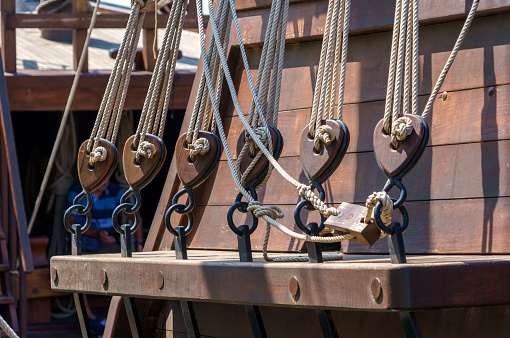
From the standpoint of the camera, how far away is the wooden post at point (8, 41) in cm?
591

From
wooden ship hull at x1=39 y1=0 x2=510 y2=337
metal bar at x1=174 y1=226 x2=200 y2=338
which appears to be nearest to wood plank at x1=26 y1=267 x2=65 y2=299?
wooden ship hull at x1=39 y1=0 x2=510 y2=337

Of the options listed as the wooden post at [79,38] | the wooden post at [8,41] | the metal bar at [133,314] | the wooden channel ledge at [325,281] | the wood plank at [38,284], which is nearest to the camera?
the wooden channel ledge at [325,281]

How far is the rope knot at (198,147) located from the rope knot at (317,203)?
1.45 ft

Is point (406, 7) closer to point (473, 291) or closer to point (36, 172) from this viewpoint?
point (473, 291)

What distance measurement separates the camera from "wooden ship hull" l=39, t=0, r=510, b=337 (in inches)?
62.6

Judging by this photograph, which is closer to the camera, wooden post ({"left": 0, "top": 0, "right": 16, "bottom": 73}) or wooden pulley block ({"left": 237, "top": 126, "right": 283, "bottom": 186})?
wooden pulley block ({"left": 237, "top": 126, "right": 283, "bottom": 186})

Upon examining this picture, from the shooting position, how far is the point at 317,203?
1740 millimetres

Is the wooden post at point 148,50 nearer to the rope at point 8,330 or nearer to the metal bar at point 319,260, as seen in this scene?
the rope at point 8,330

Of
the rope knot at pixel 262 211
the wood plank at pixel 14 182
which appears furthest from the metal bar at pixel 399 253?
the wood plank at pixel 14 182

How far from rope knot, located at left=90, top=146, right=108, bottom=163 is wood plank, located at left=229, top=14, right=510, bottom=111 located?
1.90ft

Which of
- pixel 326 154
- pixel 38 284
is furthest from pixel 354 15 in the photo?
pixel 38 284

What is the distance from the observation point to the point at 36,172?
7711 mm

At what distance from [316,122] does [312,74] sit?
0.68 meters

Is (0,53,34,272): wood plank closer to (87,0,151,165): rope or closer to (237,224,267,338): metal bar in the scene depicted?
(87,0,151,165): rope
